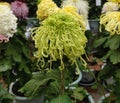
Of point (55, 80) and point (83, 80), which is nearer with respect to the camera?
point (55, 80)

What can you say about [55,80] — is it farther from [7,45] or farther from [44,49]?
[7,45]

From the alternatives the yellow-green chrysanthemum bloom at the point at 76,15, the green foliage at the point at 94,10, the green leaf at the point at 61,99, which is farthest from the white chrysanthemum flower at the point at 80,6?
the green foliage at the point at 94,10

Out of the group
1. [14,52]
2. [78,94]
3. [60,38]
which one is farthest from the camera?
[14,52]

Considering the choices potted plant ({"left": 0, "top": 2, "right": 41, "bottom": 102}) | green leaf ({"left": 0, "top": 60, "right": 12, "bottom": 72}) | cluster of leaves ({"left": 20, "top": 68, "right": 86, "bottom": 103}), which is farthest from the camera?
potted plant ({"left": 0, "top": 2, "right": 41, "bottom": 102})

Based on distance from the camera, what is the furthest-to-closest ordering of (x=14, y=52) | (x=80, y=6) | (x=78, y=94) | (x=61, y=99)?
(x=80, y=6) < (x=14, y=52) < (x=78, y=94) < (x=61, y=99)

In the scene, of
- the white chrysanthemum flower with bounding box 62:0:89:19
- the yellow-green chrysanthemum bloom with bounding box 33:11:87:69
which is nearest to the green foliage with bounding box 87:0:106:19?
the white chrysanthemum flower with bounding box 62:0:89:19

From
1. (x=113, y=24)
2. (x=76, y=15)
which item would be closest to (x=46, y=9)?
(x=76, y=15)

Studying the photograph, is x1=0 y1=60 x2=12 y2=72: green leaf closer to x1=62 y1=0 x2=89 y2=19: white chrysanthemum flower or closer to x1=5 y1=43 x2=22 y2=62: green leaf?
x1=5 y1=43 x2=22 y2=62: green leaf

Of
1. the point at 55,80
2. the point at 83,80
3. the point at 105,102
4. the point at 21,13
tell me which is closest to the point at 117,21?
the point at 55,80

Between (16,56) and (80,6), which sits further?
(80,6)

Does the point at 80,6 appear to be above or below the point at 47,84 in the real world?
above

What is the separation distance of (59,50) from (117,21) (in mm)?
521

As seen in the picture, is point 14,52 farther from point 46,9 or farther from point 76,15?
point 76,15

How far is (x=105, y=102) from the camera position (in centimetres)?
216
